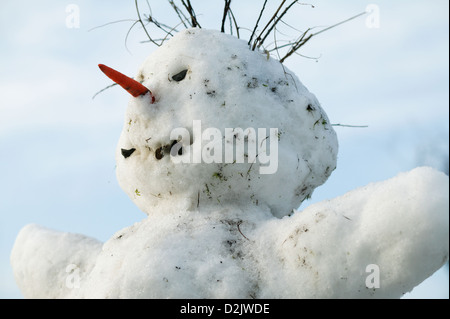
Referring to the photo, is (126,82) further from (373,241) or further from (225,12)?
(373,241)

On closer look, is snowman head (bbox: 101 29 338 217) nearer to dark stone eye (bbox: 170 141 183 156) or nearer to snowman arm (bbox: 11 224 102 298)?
dark stone eye (bbox: 170 141 183 156)

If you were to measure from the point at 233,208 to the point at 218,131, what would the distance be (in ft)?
1.02

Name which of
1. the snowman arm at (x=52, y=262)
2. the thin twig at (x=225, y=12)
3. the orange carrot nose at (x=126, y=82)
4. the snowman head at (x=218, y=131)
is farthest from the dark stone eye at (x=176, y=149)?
the thin twig at (x=225, y=12)

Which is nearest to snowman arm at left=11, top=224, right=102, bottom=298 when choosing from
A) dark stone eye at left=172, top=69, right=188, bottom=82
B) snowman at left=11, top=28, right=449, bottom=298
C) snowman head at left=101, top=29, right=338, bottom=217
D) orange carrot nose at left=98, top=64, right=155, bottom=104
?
snowman at left=11, top=28, right=449, bottom=298

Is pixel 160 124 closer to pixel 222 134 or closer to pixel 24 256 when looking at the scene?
pixel 222 134

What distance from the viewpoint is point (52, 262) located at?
2119mm

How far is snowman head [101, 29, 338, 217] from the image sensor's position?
193 cm

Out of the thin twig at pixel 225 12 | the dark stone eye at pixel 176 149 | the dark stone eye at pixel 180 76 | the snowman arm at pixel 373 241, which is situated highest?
the thin twig at pixel 225 12

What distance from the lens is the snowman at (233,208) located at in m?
1.51

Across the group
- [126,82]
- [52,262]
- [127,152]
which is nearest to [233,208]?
[127,152]

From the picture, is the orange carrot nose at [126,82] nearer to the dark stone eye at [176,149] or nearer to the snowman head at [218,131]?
the snowman head at [218,131]

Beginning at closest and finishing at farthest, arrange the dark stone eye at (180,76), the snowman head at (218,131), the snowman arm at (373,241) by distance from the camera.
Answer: the snowman arm at (373,241)
the snowman head at (218,131)
the dark stone eye at (180,76)

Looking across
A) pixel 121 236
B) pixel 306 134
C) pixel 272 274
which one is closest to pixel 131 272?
pixel 121 236

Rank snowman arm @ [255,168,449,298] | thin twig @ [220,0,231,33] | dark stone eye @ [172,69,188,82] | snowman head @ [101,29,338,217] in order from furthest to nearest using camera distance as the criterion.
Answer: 1. thin twig @ [220,0,231,33]
2. dark stone eye @ [172,69,188,82]
3. snowman head @ [101,29,338,217]
4. snowman arm @ [255,168,449,298]
